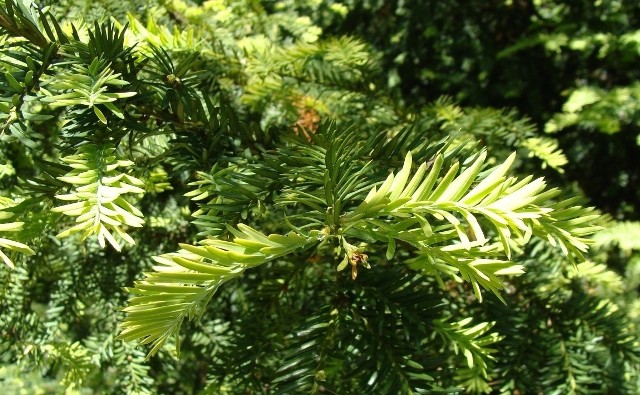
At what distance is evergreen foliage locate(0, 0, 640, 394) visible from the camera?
444 millimetres

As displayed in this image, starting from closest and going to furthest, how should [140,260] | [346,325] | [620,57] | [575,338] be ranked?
[346,325], [575,338], [140,260], [620,57]

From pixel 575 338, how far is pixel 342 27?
1254 mm

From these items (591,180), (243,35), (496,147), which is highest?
(243,35)

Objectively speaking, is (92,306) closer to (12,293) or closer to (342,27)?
(12,293)

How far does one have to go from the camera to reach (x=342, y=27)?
177cm

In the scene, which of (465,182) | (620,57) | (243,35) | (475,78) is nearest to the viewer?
(465,182)

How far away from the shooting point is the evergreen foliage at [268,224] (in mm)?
444

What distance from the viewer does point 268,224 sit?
91cm

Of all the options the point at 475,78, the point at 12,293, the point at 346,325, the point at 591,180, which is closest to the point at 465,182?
the point at 346,325

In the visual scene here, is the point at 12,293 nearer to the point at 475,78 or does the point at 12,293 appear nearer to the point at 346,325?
the point at 346,325

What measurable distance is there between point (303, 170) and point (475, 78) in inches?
60.8

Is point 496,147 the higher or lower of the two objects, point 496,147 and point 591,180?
the higher

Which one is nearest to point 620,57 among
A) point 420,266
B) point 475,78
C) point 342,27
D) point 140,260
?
point 475,78

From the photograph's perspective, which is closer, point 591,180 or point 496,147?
point 496,147
